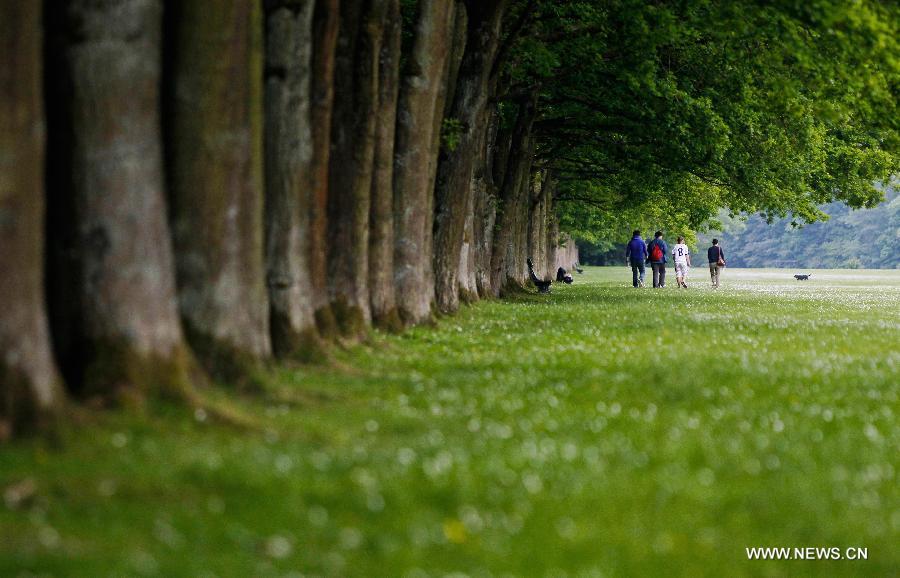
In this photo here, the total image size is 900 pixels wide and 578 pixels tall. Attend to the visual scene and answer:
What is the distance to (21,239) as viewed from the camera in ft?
30.4

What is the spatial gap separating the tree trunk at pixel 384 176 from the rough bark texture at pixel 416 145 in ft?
4.88

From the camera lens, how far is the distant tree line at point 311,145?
10.3 metres

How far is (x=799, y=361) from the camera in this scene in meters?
18.1

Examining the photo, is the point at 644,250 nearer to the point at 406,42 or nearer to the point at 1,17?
the point at 406,42

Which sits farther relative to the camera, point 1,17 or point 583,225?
point 583,225

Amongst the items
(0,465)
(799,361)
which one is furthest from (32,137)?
(799,361)

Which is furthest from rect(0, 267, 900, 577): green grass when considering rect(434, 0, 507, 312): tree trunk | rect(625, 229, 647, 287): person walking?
rect(625, 229, 647, 287): person walking

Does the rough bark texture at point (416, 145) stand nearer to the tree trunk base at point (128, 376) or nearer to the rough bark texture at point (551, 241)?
the tree trunk base at point (128, 376)

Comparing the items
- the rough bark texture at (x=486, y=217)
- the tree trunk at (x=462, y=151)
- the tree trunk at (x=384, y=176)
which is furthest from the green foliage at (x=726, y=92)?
the tree trunk at (x=384, y=176)

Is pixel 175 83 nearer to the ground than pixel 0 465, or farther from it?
farther from it

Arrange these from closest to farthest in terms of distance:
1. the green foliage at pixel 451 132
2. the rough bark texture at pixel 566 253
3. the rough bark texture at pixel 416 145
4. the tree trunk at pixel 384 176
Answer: the tree trunk at pixel 384 176
the rough bark texture at pixel 416 145
the green foliage at pixel 451 132
the rough bark texture at pixel 566 253

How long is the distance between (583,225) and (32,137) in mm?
84366

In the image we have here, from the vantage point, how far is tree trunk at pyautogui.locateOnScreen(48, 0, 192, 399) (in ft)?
33.9

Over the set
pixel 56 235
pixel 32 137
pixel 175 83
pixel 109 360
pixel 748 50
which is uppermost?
pixel 748 50
